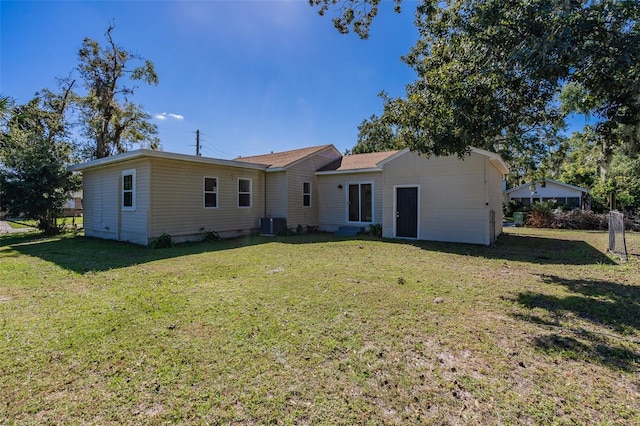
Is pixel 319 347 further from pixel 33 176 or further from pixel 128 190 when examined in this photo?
pixel 33 176

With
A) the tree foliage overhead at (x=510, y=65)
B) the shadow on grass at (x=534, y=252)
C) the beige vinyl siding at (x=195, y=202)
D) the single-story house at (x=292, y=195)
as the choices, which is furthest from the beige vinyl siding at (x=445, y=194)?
the beige vinyl siding at (x=195, y=202)

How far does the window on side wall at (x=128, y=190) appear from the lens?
10.1 meters

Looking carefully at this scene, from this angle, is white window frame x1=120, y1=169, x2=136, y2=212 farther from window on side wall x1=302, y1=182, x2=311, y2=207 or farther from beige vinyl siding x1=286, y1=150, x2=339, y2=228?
window on side wall x1=302, y1=182, x2=311, y2=207

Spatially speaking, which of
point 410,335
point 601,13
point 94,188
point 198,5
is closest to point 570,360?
point 410,335

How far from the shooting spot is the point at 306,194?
13.9 m

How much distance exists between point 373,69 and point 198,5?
6584 millimetres

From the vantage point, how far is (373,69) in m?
12.3

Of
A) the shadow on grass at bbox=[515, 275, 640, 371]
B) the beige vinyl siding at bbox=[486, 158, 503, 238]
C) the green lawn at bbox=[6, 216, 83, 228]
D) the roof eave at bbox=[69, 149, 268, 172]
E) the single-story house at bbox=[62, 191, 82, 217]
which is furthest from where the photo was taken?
the green lawn at bbox=[6, 216, 83, 228]

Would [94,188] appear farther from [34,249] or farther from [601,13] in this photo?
[601,13]

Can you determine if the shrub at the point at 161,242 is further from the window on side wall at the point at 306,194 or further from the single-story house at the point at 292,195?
the window on side wall at the point at 306,194

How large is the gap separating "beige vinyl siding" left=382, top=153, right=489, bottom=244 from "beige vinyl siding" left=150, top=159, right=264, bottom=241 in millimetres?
5458

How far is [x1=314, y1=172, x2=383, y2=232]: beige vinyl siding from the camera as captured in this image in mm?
12656

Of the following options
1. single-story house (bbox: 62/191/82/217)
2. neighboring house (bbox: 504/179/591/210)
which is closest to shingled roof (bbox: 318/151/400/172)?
single-story house (bbox: 62/191/82/217)

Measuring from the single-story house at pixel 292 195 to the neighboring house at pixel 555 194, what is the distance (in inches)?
547
